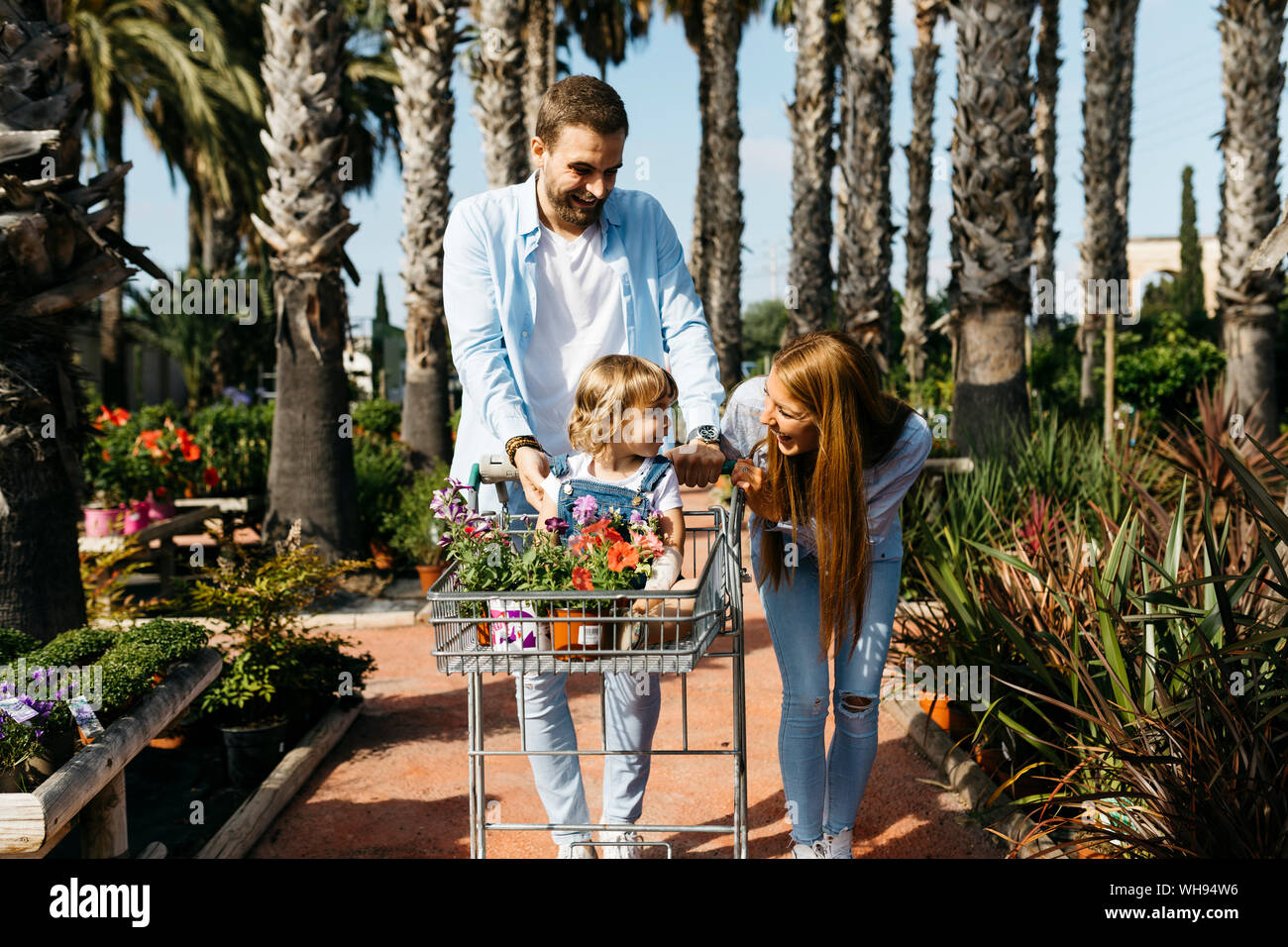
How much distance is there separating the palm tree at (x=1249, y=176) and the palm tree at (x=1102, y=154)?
2.63 metres

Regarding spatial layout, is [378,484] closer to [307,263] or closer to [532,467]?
[307,263]

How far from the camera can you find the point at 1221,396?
8586 millimetres

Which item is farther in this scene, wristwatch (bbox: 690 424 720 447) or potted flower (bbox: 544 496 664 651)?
wristwatch (bbox: 690 424 720 447)

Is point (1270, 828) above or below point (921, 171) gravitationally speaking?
below

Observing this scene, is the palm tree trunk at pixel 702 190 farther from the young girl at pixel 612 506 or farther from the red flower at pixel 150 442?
the young girl at pixel 612 506

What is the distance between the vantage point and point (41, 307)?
450 centimetres

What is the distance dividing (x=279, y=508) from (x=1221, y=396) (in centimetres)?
749

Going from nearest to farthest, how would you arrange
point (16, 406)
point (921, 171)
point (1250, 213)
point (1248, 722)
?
point (1248, 722) → point (16, 406) → point (1250, 213) → point (921, 171)

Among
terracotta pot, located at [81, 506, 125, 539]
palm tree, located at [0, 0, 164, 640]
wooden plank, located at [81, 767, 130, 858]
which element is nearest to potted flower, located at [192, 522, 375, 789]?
palm tree, located at [0, 0, 164, 640]

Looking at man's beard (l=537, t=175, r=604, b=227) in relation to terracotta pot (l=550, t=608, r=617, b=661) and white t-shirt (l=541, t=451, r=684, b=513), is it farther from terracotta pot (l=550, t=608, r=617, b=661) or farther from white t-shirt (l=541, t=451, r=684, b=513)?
terracotta pot (l=550, t=608, r=617, b=661)

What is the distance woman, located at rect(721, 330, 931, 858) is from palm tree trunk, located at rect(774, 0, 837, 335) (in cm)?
1200

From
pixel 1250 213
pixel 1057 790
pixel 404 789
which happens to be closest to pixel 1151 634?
pixel 1057 790

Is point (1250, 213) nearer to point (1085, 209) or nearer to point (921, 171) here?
point (1085, 209)

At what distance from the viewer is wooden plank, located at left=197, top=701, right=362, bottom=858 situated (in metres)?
3.82
